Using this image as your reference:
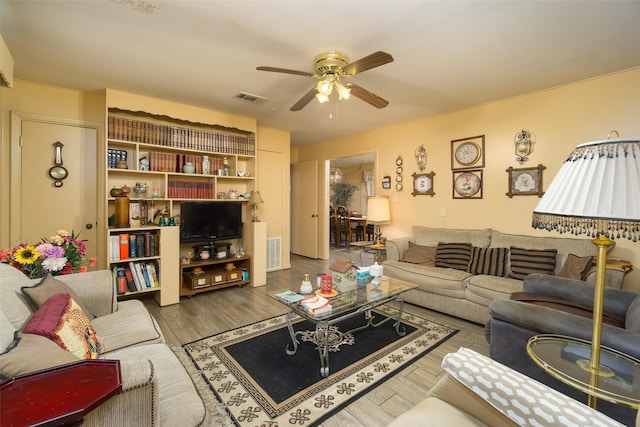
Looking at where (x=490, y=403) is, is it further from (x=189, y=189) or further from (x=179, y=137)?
(x=179, y=137)

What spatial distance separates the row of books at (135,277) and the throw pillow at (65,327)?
1.88 meters

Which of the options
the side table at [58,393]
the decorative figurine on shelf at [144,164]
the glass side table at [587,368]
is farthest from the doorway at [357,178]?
the side table at [58,393]

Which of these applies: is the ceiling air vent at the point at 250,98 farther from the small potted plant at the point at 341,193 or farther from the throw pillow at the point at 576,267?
the small potted plant at the point at 341,193

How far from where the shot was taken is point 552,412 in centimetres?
87

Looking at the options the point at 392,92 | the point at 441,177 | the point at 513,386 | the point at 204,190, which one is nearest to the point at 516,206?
the point at 441,177

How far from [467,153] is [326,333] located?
3.13 metres

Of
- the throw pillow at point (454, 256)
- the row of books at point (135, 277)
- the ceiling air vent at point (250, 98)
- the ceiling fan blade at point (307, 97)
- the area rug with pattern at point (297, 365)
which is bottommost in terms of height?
the area rug with pattern at point (297, 365)

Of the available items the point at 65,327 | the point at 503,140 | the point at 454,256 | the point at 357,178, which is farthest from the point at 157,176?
the point at 357,178

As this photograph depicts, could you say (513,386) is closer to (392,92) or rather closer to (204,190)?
(392,92)

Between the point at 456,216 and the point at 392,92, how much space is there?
1917 millimetres

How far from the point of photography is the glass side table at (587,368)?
1.02 m

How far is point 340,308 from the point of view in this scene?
2168 mm

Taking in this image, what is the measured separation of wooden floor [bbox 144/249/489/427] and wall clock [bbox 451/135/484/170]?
2.01 metres

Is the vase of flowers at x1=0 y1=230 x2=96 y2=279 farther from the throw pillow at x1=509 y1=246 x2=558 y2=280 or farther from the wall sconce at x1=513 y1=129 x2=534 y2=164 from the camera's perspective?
the wall sconce at x1=513 y1=129 x2=534 y2=164
